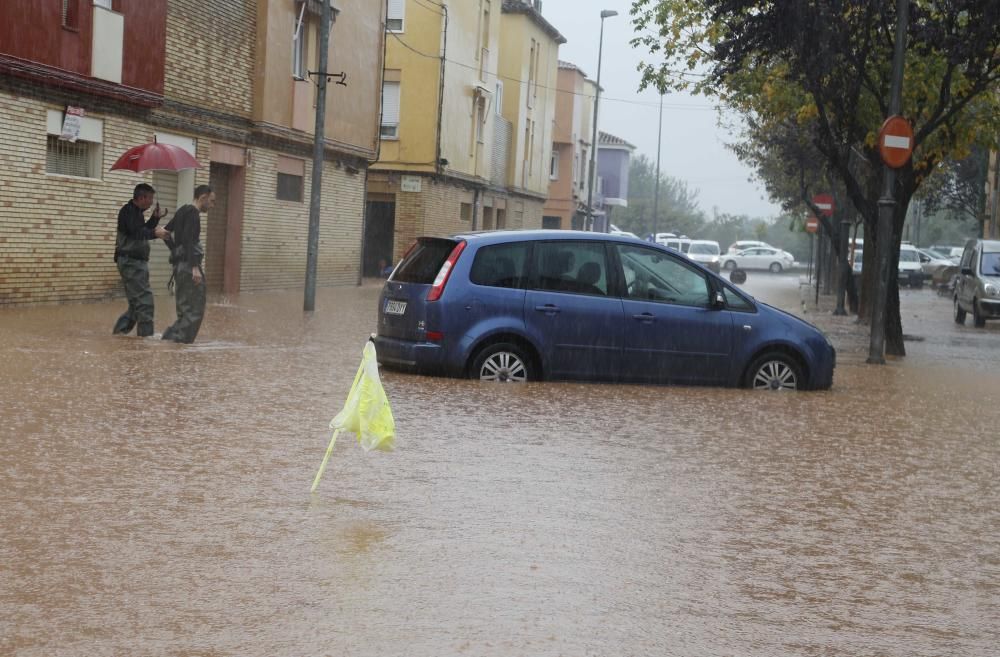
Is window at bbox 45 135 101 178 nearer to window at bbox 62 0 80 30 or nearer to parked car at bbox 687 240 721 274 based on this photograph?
window at bbox 62 0 80 30

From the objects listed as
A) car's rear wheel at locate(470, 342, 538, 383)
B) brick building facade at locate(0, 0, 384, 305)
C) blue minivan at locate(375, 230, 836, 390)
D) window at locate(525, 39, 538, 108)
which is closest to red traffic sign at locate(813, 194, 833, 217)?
brick building facade at locate(0, 0, 384, 305)

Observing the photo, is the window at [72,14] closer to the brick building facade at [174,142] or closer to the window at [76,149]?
the brick building facade at [174,142]

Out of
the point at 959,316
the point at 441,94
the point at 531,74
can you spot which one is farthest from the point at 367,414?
the point at 531,74

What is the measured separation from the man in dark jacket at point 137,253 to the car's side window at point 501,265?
4.64 meters

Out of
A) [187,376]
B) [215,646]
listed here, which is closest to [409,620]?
[215,646]

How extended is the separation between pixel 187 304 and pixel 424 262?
3.65 meters

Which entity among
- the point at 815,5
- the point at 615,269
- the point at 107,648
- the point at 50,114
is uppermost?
the point at 815,5

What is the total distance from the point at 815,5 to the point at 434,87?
80.4ft

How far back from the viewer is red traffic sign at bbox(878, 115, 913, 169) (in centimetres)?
1773

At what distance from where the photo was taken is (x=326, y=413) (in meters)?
10.5

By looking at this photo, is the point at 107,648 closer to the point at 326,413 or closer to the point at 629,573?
the point at 629,573

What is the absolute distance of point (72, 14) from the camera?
21.0 metres

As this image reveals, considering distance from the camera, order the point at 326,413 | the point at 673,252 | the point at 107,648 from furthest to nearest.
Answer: the point at 673,252 < the point at 326,413 < the point at 107,648

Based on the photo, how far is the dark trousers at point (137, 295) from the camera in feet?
51.8
